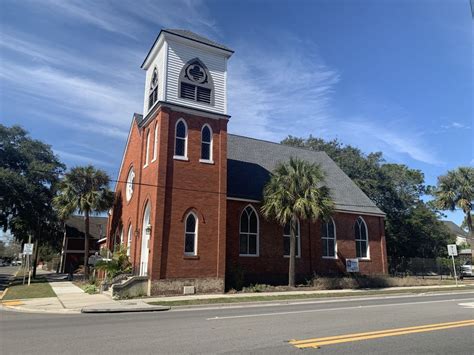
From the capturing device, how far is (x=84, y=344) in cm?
820

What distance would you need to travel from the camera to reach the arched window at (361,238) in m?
29.8

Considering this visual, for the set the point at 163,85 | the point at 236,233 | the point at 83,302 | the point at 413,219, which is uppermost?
the point at 163,85

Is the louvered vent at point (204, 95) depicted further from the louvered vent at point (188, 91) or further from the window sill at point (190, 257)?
the window sill at point (190, 257)

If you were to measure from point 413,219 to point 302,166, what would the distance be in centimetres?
2564

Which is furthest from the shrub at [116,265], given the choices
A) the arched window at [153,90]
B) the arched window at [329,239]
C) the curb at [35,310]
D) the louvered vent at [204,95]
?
the arched window at [329,239]

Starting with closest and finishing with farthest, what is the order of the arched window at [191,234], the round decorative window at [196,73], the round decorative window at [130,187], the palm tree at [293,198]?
1. the arched window at [191,234]
2. the palm tree at [293,198]
3. the round decorative window at [196,73]
4. the round decorative window at [130,187]

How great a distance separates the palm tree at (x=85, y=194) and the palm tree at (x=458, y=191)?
31888mm

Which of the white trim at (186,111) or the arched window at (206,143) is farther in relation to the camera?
the arched window at (206,143)

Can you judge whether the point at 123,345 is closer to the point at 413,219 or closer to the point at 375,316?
the point at 375,316

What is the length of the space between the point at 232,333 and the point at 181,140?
1477 centimetres

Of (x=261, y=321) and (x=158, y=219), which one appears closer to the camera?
(x=261, y=321)

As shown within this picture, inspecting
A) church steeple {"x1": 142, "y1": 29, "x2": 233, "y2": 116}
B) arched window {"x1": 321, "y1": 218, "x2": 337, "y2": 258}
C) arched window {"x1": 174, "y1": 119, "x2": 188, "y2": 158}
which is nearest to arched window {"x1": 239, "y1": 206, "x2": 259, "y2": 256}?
arched window {"x1": 174, "y1": 119, "x2": 188, "y2": 158}

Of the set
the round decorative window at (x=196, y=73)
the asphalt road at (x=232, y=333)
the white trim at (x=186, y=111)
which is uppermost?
the round decorative window at (x=196, y=73)

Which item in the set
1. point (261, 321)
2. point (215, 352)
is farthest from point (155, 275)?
point (215, 352)
